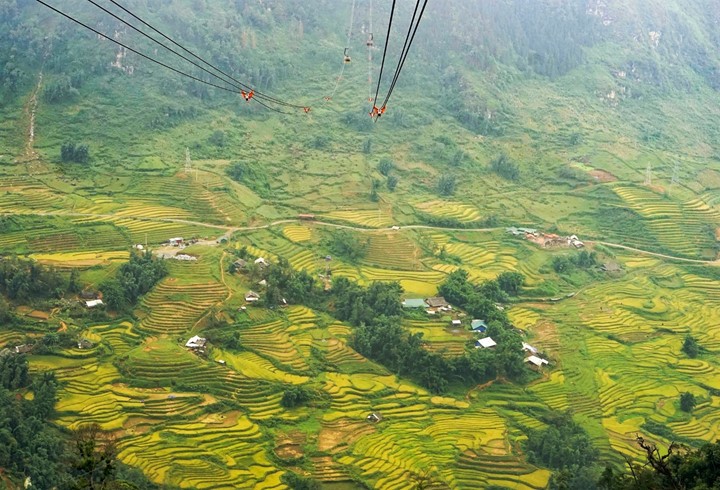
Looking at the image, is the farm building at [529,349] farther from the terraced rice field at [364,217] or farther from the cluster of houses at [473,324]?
the terraced rice field at [364,217]

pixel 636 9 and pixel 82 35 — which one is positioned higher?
pixel 636 9

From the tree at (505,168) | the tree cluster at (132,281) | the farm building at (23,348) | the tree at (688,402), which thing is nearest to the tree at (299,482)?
the farm building at (23,348)

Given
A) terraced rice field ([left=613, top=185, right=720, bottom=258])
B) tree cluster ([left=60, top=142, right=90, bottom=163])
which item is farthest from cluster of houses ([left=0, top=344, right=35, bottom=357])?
terraced rice field ([left=613, top=185, right=720, bottom=258])

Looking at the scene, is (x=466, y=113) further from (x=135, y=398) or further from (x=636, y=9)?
(x=135, y=398)

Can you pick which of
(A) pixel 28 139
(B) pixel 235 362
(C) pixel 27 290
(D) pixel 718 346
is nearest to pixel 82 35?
(A) pixel 28 139

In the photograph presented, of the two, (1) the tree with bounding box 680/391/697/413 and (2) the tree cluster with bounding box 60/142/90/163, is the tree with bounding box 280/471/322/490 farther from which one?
(2) the tree cluster with bounding box 60/142/90/163

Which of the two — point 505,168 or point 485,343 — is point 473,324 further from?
point 505,168

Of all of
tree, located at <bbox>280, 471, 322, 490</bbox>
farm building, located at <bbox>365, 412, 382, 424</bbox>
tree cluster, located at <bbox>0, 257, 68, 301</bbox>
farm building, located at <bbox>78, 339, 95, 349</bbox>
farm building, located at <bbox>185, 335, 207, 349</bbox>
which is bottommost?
tree, located at <bbox>280, 471, 322, 490</bbox>
